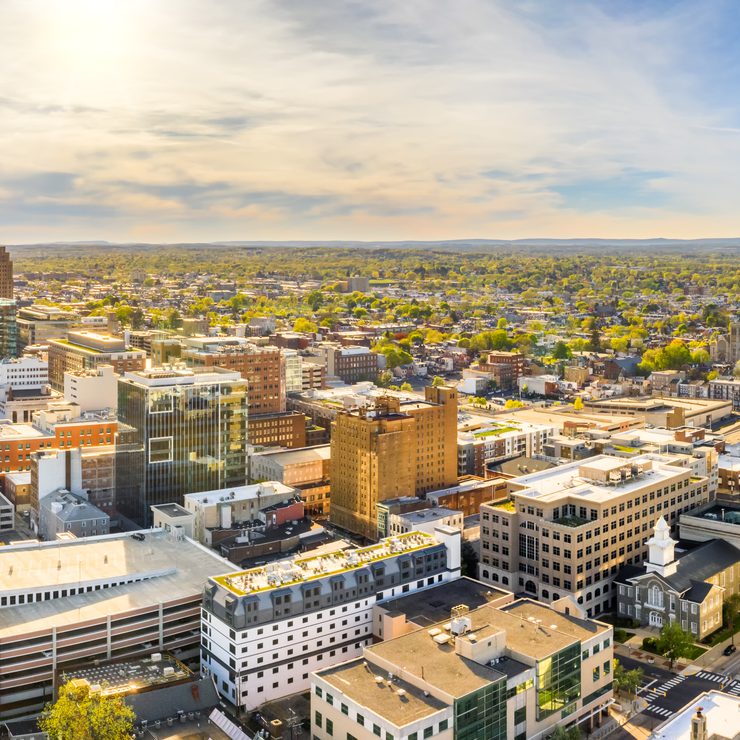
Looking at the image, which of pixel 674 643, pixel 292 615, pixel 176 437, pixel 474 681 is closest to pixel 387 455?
pixel 176 437

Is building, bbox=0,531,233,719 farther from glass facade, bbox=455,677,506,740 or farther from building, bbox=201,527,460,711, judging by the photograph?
glass facade, bbox=455,677,506,740

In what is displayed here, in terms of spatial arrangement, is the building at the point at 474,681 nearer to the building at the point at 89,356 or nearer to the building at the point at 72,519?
the building at the point at 72,519

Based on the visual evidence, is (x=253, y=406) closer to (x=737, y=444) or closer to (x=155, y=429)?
(x=155, y=429)

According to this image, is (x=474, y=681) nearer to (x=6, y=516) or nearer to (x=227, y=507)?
(x=227, y=507)

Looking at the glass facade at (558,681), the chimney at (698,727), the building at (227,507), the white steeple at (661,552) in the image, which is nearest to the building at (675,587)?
the white steeple at (661,552)

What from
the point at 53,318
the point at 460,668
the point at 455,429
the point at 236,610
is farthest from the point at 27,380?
the point at 460,668

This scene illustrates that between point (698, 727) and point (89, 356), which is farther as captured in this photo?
point (89, 356)
